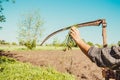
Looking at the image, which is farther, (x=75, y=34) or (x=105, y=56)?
(x=75, y=34)

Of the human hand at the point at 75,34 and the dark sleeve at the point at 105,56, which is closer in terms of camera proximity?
the dark sleeve at the point at 105,56

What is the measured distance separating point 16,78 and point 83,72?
4.00 meters

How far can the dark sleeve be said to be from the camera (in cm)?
274

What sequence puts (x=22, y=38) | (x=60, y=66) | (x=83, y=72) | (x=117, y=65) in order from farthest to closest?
(x=22, y=38)
(x=60, y=66)
(x=83, y=72)
(x=117, y=65)

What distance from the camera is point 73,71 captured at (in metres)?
16.1

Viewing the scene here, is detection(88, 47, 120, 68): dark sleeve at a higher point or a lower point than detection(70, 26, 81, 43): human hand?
lower

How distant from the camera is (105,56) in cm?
275

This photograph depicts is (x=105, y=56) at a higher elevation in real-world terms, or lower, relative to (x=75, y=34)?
lower

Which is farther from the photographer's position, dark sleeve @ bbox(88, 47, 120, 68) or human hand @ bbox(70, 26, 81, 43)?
human hand @ bbox(70, 26, 81, 43)

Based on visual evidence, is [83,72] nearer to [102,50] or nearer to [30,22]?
[102,50]

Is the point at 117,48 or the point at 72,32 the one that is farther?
the point at 72,32

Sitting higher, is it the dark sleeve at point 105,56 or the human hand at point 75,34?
the human hand at point 75,34

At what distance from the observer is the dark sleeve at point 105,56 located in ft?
8.99

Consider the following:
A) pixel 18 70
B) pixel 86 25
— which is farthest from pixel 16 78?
pixel 86 25
